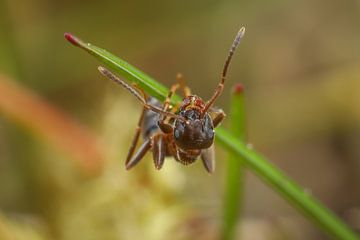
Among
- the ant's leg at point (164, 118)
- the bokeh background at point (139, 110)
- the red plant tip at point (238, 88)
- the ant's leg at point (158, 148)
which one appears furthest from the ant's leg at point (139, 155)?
the bokeh background at point (139, 110)

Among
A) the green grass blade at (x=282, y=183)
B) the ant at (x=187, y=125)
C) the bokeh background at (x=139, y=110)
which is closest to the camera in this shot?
the ant at (x=187, y=125)

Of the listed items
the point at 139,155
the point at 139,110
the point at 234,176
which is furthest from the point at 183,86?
the point at 139,110

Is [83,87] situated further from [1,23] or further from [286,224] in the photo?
[286,224]

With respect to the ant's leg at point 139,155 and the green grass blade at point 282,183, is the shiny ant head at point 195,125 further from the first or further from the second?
the ant's leg at point 139,155

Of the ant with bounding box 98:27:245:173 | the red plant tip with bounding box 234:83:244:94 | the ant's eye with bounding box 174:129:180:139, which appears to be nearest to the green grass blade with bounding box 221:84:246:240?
the red plant tip with bounding box 234:83:244:94

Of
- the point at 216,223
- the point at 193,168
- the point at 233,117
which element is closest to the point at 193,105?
the point at 233,117

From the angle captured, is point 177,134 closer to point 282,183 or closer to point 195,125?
point 195,125
